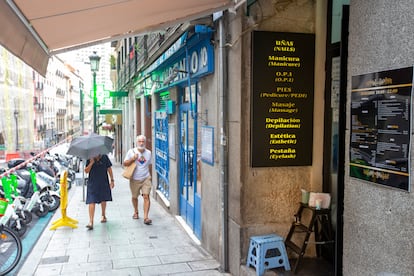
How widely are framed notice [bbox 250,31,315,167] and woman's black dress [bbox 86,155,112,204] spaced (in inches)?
176

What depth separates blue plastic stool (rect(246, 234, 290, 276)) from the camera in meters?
4.48

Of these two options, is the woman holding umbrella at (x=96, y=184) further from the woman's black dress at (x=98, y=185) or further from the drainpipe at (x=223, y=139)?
the drainpipe at (x=223, y=139)

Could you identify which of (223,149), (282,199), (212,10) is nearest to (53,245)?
(223,149)

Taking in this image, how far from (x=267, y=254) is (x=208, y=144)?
210 centimetres

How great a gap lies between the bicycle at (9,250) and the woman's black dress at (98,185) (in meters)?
2.25

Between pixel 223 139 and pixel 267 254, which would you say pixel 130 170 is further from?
pixel 267 254

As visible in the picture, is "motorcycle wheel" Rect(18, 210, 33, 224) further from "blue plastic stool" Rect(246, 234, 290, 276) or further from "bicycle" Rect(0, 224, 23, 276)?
"blue plastic stool" Rect(246, 234, 290, 276)

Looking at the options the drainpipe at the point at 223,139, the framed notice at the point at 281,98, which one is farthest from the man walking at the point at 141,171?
the framed notice at the point at 281,98

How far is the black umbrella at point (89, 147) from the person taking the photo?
766 cm

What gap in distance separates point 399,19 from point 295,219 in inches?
112

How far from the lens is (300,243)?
16.5 feet

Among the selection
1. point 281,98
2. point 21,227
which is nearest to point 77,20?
point 281,98

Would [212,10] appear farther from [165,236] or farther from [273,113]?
[165,236]

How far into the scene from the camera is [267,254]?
455cm
